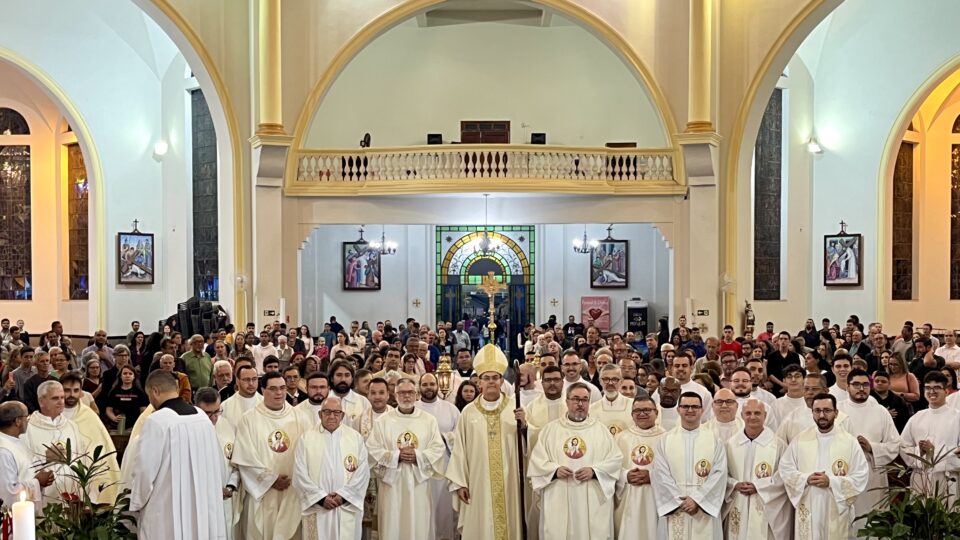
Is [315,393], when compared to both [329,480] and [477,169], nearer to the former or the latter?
[329,480]

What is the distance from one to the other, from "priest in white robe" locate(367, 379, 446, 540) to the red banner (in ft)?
58.8

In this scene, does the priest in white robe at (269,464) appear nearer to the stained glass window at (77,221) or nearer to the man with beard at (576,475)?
the man with beard at (576,475)

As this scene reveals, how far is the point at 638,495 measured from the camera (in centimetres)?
805

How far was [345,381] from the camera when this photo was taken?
29.1 ft

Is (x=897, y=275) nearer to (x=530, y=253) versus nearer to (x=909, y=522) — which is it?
(x=530, y=253)

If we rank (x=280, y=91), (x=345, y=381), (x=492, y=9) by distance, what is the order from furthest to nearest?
(x=492, y=9), (x=280, y=91), (x=345, y=381)

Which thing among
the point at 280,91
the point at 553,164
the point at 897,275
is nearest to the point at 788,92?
the point at 897,275

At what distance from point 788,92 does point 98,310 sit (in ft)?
55.1

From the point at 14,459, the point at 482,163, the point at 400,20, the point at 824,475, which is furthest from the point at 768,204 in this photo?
the point at 14,459

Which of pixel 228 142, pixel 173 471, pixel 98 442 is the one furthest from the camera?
pixel 228 142

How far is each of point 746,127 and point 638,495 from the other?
1276 cm

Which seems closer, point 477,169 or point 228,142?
point 228,142

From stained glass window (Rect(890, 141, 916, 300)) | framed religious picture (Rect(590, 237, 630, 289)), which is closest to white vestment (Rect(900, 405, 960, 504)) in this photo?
stained glass window (Rect(890, 141, 916, 300))

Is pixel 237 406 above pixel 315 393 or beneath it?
beneath
